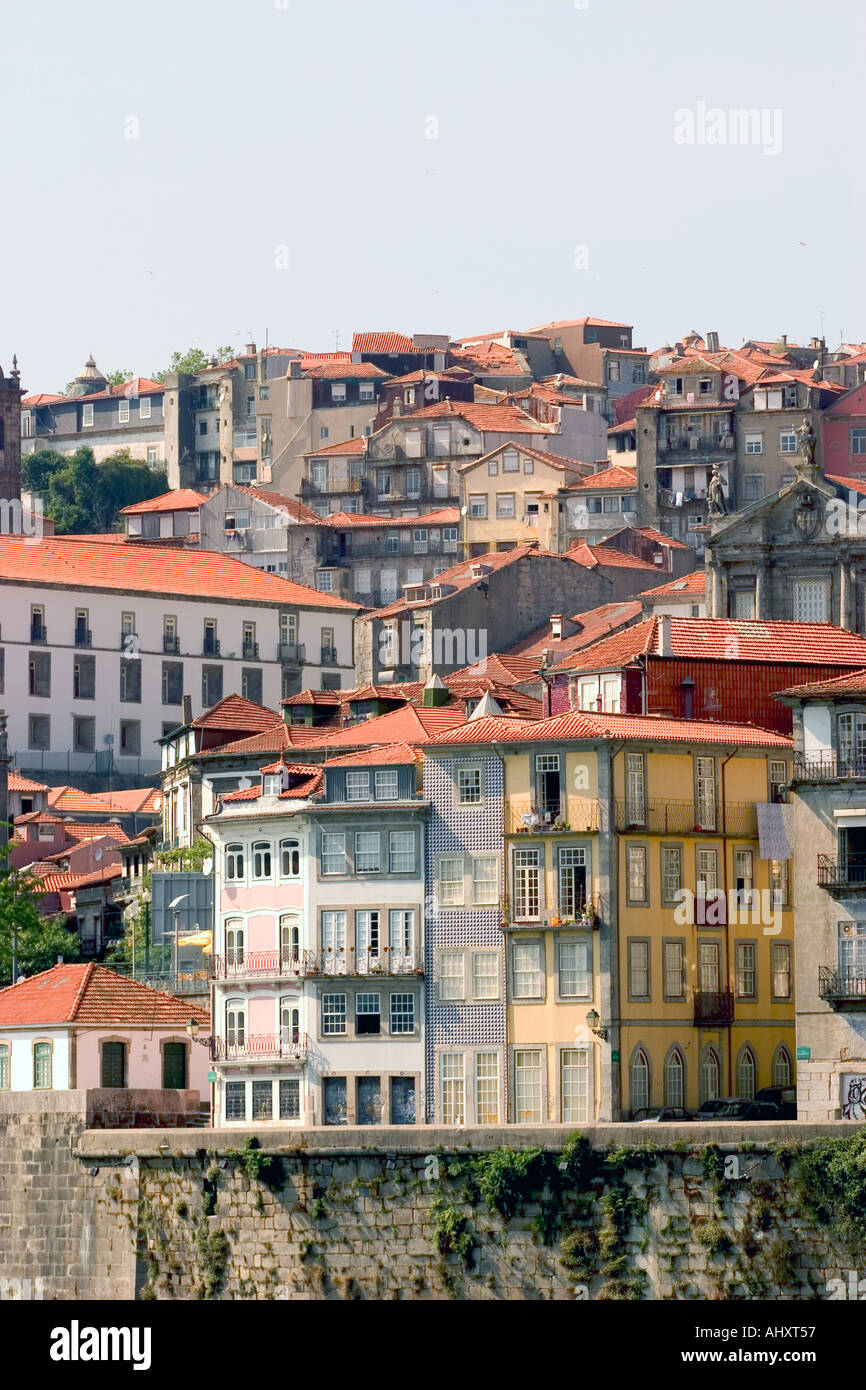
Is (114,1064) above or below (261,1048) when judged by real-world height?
below

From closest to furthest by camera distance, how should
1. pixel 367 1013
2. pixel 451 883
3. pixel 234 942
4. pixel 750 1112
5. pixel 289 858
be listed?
1. pixel 750 1112
2. pixel 451 883
3. pixel 367 1013
4. pixel 289 858
5. pixel 234 942

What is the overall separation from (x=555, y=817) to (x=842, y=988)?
9.45m

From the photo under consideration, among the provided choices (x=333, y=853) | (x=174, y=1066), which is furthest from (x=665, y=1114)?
(x=174, y=1066)

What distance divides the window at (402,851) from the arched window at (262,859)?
4181mm

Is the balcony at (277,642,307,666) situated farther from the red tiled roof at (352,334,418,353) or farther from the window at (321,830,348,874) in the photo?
the window at (321,830,348,874)

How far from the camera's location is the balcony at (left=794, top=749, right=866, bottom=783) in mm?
76688

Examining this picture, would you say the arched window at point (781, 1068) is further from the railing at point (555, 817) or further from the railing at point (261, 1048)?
the railing at point (261, 1048)

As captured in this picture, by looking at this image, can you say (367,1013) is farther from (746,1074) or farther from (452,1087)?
(746,1074)

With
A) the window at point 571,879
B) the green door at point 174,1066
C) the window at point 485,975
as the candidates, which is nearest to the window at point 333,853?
the window at point 485,975

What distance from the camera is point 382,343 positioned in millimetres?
197875

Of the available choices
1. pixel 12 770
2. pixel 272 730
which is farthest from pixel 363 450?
pixel 272 730

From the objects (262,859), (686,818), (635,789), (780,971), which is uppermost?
(635,789)

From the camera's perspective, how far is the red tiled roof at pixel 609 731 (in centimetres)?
8206

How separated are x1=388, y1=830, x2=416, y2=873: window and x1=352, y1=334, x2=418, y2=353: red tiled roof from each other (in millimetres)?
113203
